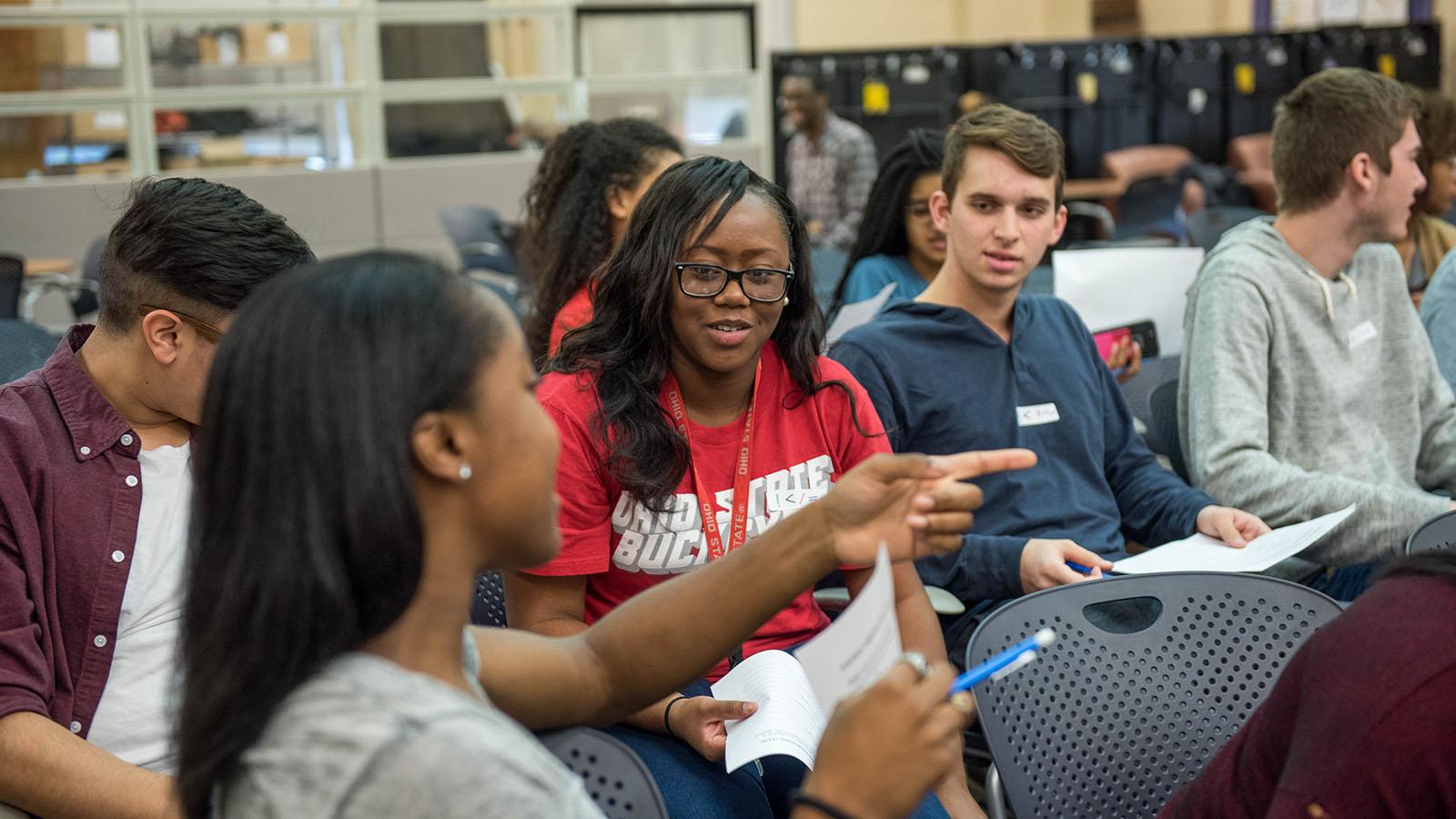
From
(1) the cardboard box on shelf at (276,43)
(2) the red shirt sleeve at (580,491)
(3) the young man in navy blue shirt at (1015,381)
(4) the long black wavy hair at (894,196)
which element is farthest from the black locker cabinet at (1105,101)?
(2) the red shirt sleeve at (580,491)

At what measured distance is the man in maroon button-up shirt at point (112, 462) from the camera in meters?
1.44

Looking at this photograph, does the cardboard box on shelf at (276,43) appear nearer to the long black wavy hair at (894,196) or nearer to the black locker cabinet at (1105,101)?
the black locker cabinet at (1105,101)

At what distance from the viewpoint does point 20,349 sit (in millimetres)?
2994

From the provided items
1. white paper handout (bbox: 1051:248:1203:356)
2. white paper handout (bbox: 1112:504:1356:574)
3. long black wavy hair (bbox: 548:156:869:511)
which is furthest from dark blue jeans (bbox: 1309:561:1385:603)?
long black wavy hair (bbox: 548:156:869:511)

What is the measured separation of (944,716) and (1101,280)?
94.7 inches

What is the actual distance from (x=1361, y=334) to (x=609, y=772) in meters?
2.08

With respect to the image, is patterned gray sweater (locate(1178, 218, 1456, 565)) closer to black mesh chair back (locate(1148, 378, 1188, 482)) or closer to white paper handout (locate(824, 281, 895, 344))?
black mesh chair back (locate(1148, 378, 1188, 482))

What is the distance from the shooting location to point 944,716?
3.25 feet

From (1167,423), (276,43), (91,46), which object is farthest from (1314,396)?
(91,46)

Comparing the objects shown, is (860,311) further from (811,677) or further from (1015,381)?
(811,677)

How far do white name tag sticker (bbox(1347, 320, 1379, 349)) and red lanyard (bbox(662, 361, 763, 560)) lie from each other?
1.46m

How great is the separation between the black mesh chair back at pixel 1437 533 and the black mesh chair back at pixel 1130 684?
293mm

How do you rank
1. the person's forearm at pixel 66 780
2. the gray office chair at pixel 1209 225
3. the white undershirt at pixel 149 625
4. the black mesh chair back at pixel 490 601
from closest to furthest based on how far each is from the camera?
the person's forearm at pixel 66 780 → the white undershirt at pixel 149 625 → the black mesh chair back at pixel 490 601 → the gray office chair at pixel 1209 225

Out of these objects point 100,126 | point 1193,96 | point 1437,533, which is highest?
point 1193,96
